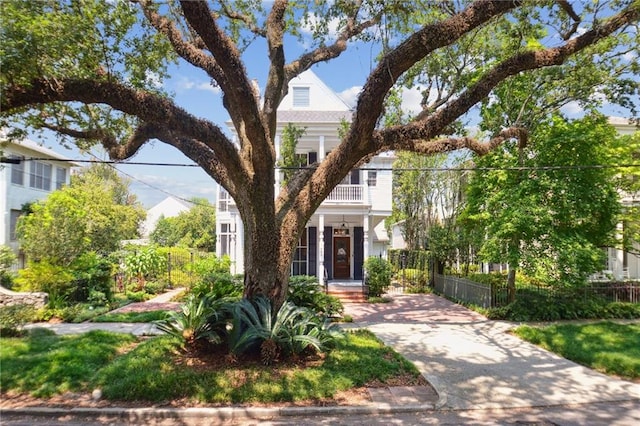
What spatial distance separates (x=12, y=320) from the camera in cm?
776

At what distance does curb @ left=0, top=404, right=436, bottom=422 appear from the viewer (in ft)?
14.8

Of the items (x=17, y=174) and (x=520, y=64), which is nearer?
(x=520, y=64)

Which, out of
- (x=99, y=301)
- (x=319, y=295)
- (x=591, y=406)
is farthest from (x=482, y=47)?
(x=99, y=301)

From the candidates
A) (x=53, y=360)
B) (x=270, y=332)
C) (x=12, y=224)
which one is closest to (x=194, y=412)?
(x=270, y=332)

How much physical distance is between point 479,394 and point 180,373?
14.3ft

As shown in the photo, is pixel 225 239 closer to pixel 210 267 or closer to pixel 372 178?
pixel 210 267

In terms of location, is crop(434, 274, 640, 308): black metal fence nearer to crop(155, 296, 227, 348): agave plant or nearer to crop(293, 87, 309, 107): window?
crop(155, 296, 227, 348): agave plant

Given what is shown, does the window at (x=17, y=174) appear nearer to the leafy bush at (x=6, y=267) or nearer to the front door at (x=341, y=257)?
the leafy bush at (x=6, y=267)

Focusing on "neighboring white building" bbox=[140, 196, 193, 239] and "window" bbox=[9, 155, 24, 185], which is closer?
"window" bbox=[9, 155, 24, 185]

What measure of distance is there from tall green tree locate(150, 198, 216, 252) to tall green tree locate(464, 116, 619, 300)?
28.3 meters

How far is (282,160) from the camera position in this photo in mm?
13023

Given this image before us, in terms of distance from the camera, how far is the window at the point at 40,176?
1995cm

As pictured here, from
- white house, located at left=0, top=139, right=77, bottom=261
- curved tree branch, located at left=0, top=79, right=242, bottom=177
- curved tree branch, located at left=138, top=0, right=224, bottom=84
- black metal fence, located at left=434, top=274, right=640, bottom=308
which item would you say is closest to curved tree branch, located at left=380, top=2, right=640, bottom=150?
curved tree branch, located at left=0, top=79, right=242, bottom=177

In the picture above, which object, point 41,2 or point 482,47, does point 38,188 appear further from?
point 482,47
